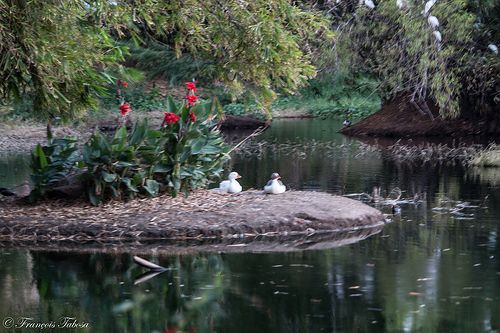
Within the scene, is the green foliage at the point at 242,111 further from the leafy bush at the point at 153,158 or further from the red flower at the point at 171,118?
the red flower at the point at 171,118

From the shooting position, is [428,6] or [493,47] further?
[493,47]

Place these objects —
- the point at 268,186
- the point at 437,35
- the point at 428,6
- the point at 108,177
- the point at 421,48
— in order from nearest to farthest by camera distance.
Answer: the point at 108,177 < the point at 268,186 < the point at 428,6 < the point at 437,35 < the point at 421,48

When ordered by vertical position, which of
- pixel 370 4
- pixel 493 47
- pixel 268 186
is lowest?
pixel 268 186

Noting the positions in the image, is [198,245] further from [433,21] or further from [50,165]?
[433,21]

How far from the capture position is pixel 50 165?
Result: 13.2m

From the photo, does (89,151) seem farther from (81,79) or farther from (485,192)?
(485,192)

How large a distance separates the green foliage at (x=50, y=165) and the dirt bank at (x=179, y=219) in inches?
11.3

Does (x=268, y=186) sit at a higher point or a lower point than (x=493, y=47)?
lower

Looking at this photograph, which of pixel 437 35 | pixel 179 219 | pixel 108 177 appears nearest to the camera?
pixel 179 219

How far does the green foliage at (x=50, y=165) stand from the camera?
13172 mm

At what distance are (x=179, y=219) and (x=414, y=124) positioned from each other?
20.0m

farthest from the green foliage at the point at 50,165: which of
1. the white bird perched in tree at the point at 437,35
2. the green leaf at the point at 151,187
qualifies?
the white bird perched in tree at the point at 437,35

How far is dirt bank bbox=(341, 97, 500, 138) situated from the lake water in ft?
51.3

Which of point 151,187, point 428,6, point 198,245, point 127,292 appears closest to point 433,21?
point 428,6
